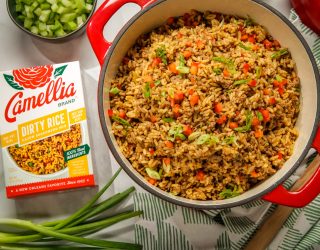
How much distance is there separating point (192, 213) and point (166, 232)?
0.11 meters

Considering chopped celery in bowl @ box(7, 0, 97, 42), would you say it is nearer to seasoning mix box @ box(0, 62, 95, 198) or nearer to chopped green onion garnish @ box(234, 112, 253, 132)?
seasoning mix box @ box(0, 62, 95, 198)

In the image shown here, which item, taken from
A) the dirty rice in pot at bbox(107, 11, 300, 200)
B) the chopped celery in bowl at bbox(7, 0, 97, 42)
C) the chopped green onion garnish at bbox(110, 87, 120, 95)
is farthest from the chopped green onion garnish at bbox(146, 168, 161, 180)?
the chopped celery in bowl at bbox(7, 0, 97, 42)

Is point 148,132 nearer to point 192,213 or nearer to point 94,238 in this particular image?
point 192,213

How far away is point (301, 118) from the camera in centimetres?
127

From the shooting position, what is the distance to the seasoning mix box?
4.96ft

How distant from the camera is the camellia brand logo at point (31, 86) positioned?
1.53 m

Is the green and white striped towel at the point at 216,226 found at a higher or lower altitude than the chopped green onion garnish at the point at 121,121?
lower

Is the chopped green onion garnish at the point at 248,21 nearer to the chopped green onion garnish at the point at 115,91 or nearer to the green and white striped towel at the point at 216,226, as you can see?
the green and white striped towel at the point at 216,226

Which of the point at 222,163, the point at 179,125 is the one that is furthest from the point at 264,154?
the point at 179,125

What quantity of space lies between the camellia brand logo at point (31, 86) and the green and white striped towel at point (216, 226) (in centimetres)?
45

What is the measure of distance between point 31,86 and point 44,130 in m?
0.15

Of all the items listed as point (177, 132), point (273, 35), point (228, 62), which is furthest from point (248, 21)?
point (177, 132)

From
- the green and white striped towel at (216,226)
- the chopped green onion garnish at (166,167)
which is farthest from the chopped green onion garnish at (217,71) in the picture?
the green and white striped towel at (216,226)

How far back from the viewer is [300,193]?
1.19 metres
